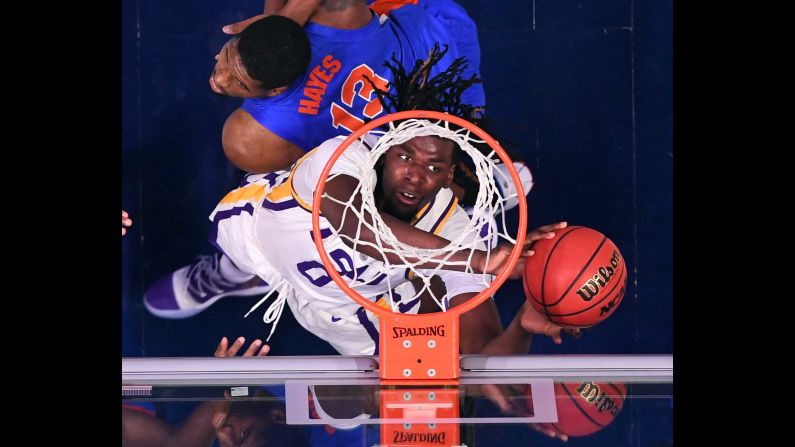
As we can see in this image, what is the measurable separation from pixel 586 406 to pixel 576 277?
38cm

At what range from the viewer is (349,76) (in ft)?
11.6

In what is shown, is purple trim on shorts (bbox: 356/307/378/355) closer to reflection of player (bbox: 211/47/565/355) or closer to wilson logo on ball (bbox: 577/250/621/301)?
reflection of player (bbox: 211/47/565/355)

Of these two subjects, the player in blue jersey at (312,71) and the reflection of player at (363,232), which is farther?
the player in blue jersey at (312,71)

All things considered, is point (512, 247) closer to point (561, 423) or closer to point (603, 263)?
point (603, 263)

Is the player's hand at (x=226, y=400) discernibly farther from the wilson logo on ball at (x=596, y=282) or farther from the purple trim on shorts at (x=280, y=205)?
the wilson logo on ball at (x=596, y=282)

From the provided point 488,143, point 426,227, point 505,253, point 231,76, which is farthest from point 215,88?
point 505,253

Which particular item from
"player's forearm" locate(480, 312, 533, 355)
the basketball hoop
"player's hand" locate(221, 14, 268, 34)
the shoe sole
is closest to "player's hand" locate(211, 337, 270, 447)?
the shoe sole

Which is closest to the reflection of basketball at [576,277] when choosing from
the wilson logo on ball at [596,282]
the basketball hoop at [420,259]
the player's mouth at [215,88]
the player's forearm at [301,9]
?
the wilson logo on ball at [596,282]

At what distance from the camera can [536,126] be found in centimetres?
356

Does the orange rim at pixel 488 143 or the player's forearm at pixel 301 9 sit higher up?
the player's forearm at pixel 301 9

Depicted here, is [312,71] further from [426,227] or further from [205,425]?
[205,425]

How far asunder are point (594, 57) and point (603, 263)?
0.68 m

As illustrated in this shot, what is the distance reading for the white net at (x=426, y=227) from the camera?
3.32m
